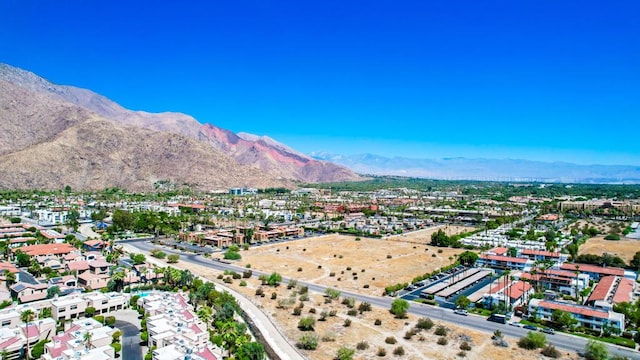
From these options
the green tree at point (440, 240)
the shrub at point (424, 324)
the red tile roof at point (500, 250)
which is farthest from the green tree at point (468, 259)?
the shrub at point (424, 324)

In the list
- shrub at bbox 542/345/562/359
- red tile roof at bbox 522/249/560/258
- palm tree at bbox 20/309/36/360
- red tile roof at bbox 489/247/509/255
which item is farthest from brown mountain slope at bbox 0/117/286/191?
shrub at bbox 542/345/562/359

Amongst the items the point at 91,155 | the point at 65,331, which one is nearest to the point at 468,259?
the point at 65,331

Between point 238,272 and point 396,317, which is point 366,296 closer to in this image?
point 396,317

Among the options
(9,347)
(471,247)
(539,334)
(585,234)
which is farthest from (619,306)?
(585,234)

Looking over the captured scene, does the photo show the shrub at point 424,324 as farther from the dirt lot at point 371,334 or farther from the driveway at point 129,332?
the driveway at point 129,332

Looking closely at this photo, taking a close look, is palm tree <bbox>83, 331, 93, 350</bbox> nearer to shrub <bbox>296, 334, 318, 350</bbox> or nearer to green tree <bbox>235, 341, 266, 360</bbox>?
green tree <bbox>235, 341, 266, 360</bbox>

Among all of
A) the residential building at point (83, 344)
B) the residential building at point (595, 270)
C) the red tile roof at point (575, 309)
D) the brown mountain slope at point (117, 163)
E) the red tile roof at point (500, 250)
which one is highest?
the brown mountain slope at point (117, 163)

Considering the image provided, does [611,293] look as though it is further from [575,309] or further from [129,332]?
[129,332]
